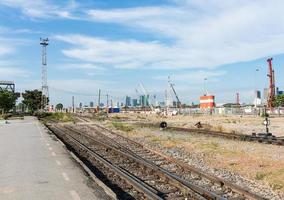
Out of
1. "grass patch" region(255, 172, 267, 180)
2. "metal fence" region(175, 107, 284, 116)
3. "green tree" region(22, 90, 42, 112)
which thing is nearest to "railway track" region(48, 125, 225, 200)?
"grass patch" region(255, 172, 267, 180)

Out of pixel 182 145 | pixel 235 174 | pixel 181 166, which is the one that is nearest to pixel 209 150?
pixel 182 145

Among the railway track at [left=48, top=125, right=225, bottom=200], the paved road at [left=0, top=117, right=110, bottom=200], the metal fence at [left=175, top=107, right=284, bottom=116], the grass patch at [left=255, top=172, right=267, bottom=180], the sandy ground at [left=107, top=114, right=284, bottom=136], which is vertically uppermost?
the metal fence at [left=175, top=107, right=284, bottom=116]

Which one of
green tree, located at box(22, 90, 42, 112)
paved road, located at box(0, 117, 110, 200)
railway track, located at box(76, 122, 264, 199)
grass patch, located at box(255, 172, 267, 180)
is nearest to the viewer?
paved road, located at box(0, 117, 110, 200)

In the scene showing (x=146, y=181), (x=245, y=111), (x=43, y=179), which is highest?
(x=245, y=111)

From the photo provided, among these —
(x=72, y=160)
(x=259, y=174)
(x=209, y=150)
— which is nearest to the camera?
(x=259, y=174)

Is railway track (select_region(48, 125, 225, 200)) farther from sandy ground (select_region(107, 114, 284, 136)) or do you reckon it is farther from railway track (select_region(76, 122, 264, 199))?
sandy ground (select_region(107, 114, 284, 136))

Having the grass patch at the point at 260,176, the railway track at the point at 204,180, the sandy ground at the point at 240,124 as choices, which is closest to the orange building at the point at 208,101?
the sandy ground at the point at 240,124

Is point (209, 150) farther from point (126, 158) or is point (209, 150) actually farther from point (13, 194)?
point (13, 194)

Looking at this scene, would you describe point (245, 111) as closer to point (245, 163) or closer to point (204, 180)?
point (245, 163)

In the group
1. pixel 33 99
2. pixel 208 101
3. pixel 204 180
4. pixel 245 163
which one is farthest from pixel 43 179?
pixel 33 99

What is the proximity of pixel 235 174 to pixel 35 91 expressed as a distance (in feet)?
515

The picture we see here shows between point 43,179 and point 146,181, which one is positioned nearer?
point 43,179

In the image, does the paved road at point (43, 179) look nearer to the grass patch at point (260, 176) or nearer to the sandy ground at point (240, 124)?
the grass patch at point (260, 176)

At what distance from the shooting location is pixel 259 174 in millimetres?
15531
